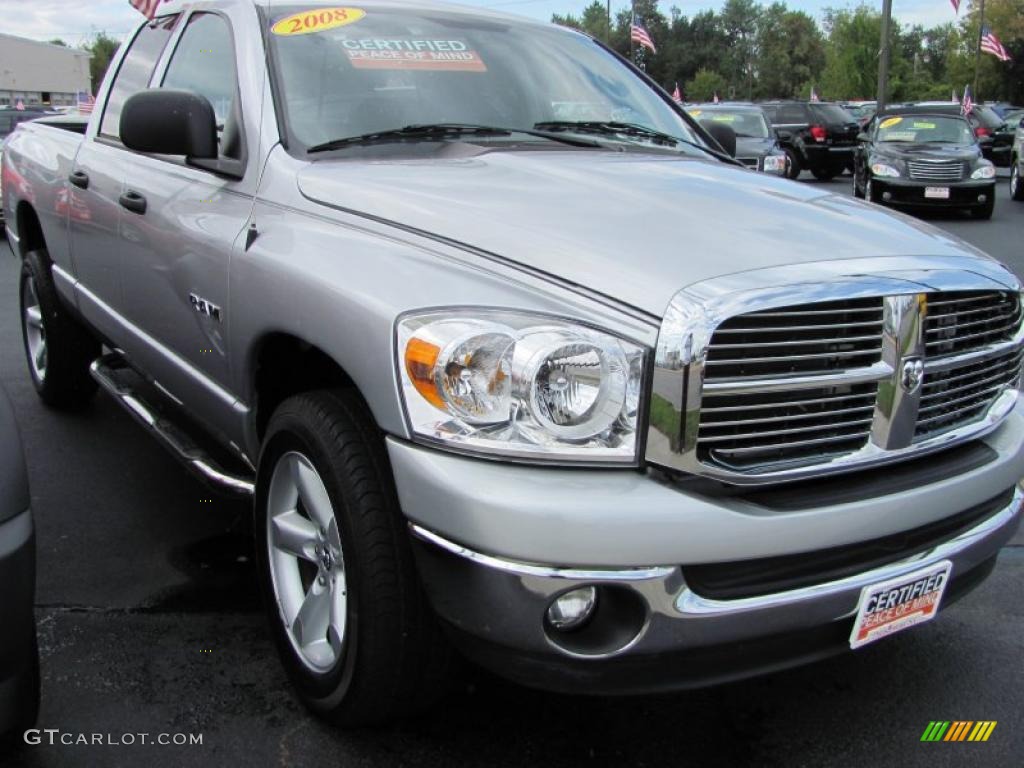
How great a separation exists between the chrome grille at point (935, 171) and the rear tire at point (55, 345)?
42.5ft

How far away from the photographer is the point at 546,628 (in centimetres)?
209

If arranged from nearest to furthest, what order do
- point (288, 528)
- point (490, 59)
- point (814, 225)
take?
1. point (814, 225)
2. point (288, 528)
3. point (490, 59)

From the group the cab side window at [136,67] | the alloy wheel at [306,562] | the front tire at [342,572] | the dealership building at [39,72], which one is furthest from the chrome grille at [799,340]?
the dealership building at [39,72]

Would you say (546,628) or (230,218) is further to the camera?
(230,218)

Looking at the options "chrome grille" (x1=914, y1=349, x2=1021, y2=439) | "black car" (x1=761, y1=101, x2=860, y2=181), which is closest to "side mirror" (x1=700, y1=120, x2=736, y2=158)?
"chrome grille" (x1=914, y1=349, x2=1021, y2=439)

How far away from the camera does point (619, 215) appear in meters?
2.46

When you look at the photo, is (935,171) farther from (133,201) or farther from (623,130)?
(133,201)

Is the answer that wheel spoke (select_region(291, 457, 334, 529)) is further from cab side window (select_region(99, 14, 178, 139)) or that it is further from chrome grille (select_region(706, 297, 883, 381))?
cab side window (select_region(99, 14, 178, 139))

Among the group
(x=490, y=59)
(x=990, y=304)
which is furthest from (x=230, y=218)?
(x=990, y=304)

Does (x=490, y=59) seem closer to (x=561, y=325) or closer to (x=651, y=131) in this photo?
(x=651, y=131)

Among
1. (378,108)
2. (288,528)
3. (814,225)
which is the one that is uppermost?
(378,108)

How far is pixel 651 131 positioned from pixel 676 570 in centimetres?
211

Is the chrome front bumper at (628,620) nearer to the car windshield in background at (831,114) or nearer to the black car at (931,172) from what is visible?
the black car at (931,172)

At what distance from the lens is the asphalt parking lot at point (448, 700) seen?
102 inches
